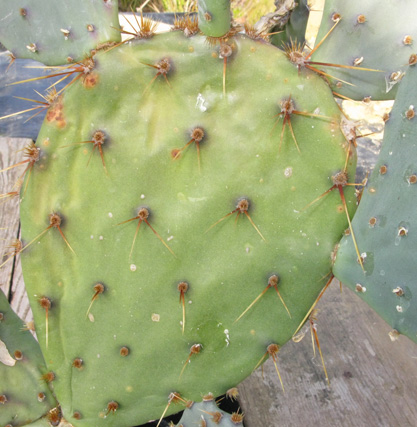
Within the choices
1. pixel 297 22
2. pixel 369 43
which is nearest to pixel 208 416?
pixel 369 43

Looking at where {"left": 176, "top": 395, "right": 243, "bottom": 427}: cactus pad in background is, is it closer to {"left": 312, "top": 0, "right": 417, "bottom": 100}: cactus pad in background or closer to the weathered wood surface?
the weathered wood surface

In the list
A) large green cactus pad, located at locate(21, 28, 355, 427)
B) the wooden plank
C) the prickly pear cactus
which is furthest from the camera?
the wooden plank

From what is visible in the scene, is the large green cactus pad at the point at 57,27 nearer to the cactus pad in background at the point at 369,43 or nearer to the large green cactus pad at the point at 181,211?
the large green cactus pad at the point at 181,211

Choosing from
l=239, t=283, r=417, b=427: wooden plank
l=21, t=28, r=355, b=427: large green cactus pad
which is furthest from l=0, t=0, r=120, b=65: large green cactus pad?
l=239, t=283, r=417, b=427: wooden plank

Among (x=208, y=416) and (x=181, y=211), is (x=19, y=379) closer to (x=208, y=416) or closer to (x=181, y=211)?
(x=208, y=416)

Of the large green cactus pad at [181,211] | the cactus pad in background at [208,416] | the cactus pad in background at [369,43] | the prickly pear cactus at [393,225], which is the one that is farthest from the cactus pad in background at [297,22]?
the cactus pad in background at [208,416]

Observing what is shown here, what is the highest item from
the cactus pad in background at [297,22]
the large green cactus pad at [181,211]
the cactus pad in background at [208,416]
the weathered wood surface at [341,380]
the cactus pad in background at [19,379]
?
the cactus pad in background at [297,22]
